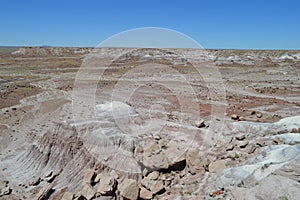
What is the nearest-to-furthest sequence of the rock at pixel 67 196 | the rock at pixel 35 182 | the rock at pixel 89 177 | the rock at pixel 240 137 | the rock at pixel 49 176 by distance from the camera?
1. the rock at pixel 67 196
2. the rock at pixel 89 177
3. the rock at pixel 240 137
4. the rock at pixel 49 176
5. the rock at pixel 35 182

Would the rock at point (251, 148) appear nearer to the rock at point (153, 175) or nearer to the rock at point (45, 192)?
the rock at point (153, 175)

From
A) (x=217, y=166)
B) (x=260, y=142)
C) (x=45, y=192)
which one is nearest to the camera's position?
(x=217, y=166)

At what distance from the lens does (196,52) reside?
79.0 m

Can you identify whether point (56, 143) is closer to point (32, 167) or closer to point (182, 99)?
point (32, 167)

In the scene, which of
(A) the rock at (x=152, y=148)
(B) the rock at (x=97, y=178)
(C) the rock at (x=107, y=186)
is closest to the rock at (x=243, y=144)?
(A) the rock at (x=152, y=148)

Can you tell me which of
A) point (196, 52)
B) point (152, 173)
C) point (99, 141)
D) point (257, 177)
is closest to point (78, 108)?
point (99, 141)

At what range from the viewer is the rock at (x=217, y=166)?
10.3 m

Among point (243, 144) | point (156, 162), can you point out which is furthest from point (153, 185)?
point (243, 144)

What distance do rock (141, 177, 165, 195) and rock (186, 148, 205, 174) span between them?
1.31 metres

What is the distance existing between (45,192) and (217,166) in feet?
22.3

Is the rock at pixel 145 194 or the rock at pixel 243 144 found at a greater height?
the rock at pixel 243 144

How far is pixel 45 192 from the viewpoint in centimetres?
1148

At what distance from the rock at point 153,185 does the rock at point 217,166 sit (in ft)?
6.17

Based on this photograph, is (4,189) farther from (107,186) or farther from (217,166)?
(217,166)
